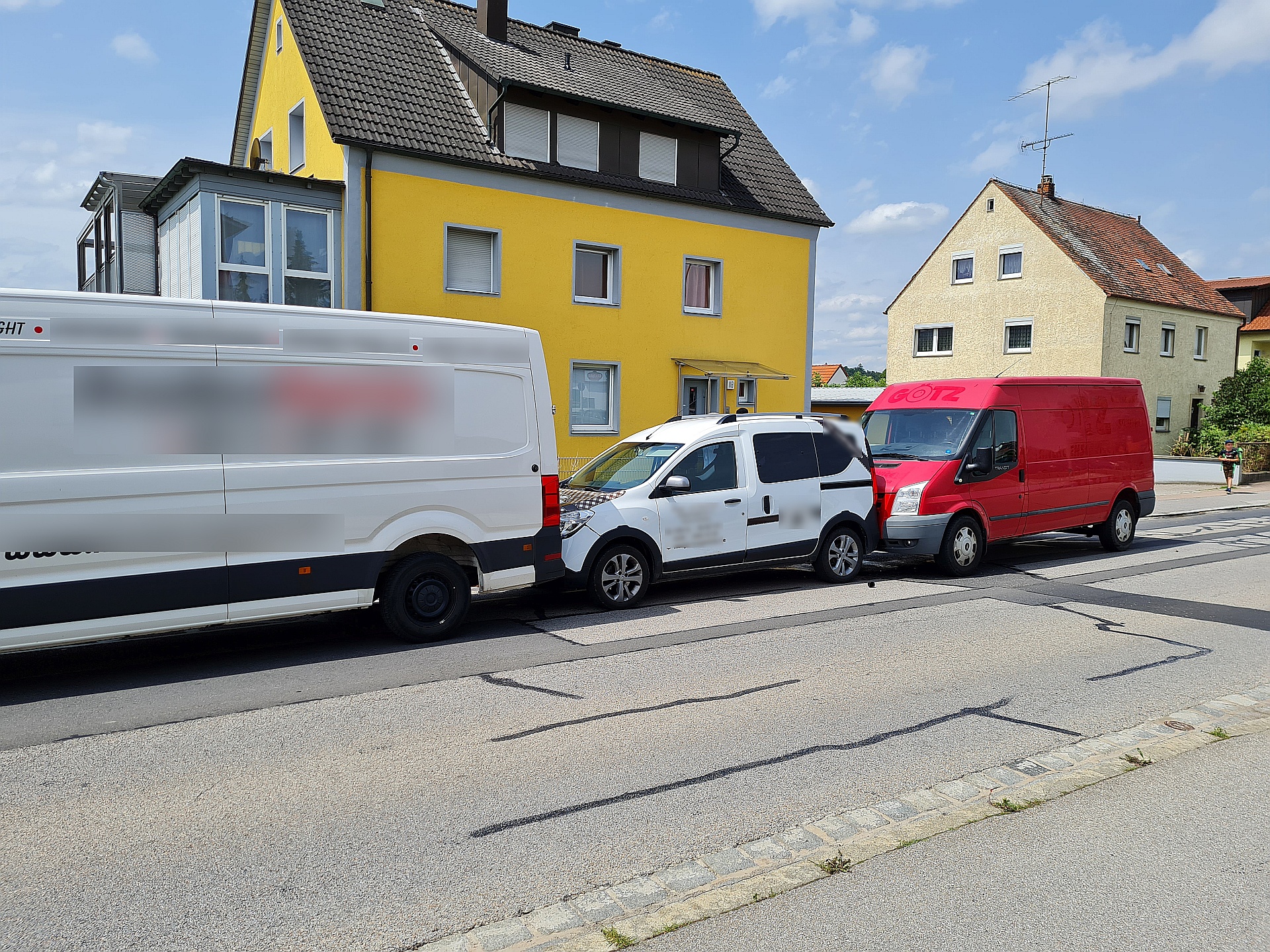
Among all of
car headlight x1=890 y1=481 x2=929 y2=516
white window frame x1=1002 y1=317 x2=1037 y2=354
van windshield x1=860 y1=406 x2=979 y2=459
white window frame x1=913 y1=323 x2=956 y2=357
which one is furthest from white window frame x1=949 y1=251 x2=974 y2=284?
car headlight x1=890 y1=481 x2=929 y2=516

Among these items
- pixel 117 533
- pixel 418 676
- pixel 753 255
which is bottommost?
pixel 418 676

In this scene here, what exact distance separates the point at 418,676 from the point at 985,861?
413 cm

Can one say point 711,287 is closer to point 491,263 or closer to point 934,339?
point 491,263

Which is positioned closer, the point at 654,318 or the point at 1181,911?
the point at 1181,911

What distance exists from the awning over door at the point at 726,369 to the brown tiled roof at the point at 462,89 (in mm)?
3509

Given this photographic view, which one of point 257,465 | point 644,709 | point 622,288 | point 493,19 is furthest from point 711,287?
point 644,709

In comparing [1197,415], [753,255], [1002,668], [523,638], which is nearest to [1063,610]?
[1002,668]

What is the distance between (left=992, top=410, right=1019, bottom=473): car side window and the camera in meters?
11.6

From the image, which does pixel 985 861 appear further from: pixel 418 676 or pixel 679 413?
pixel 679 413

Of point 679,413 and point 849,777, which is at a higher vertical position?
point 679,413

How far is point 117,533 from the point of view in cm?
632

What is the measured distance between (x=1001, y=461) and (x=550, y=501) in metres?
6.23

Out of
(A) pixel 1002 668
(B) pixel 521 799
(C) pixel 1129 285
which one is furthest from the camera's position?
(C) pixel 1129 285

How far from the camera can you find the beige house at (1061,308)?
35.0m
